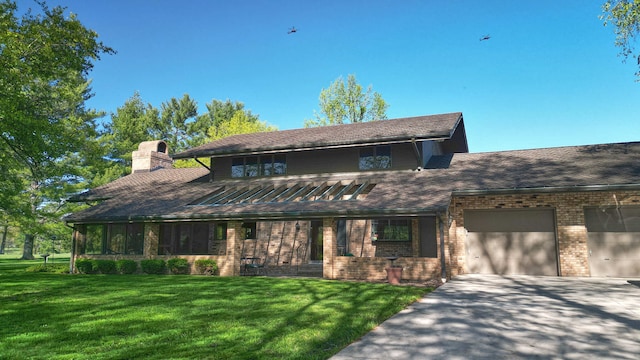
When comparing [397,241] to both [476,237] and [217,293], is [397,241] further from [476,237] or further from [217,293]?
[217,293]

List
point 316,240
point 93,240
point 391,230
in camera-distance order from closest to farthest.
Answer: point 391,230, point 316,240, point 93,240

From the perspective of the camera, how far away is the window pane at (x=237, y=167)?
21734 mm

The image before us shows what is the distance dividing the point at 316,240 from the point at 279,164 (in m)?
4.19

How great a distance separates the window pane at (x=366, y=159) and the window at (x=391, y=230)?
2.67 meters

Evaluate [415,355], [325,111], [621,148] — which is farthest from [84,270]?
[325,111]

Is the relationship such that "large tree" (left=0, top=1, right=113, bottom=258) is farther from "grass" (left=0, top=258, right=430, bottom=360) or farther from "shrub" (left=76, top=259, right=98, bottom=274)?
"grass" (left=0, top=258, right=430, bottom=360)

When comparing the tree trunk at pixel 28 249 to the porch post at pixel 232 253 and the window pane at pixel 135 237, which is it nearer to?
the window pane at pixel 135 237

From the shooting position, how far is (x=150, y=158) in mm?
27906

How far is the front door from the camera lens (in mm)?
19594

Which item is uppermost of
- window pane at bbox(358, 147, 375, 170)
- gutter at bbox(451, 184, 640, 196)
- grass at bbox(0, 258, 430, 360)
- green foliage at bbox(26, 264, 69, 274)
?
window pane at bbox(358, 147, 375, 170)

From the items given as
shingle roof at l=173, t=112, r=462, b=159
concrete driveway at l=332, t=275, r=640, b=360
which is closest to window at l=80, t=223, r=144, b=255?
shingle roof at l=173, t=112, r=462, b=159

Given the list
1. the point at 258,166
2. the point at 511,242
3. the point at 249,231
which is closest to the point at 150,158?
the point at 258,166

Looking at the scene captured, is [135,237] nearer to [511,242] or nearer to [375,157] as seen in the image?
[375,157]

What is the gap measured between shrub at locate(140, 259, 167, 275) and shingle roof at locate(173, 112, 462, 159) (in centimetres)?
597
